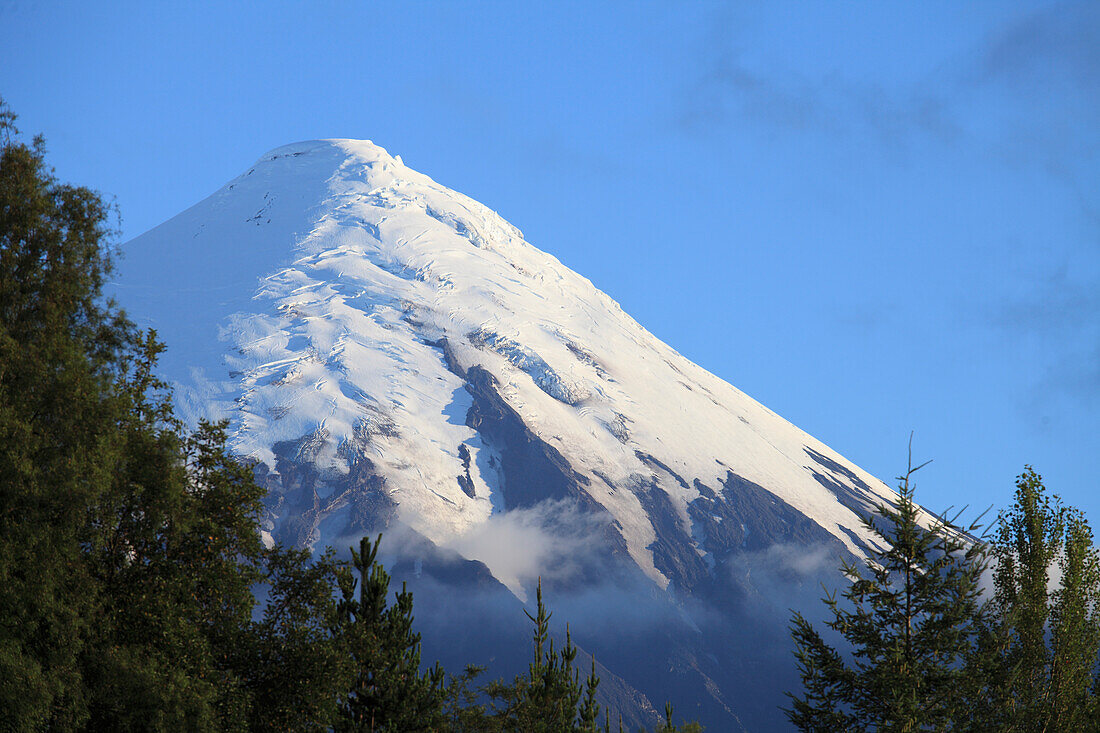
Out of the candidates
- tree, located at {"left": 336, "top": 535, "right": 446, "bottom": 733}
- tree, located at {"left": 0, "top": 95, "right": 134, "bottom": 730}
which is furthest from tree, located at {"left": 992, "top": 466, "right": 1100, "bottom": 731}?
tree, located at {"left": 0, "top": 95, "right": 134, "bottom": 730}

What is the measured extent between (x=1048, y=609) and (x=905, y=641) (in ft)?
47.6

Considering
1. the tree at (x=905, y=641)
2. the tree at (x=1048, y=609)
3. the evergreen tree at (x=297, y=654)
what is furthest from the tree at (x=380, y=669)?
the tree at (x=1048, y=609)

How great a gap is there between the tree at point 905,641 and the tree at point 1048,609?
292 inches

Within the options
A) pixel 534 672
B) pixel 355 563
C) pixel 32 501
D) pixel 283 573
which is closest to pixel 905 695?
pixel 534 672

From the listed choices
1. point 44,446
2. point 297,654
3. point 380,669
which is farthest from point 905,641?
point 44,446

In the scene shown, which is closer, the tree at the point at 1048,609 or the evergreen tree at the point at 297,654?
the evergreen tree at the point at 297,654

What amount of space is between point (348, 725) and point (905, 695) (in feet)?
44.5

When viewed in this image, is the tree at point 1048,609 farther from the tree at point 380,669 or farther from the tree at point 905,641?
the tree at point 380,669

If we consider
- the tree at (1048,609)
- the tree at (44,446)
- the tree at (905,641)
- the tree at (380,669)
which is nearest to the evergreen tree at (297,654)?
the tree at (380,669)

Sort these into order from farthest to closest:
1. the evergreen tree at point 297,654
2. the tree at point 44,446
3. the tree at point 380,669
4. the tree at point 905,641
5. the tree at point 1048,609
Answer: the tree at point 1048,609
the tree at point 380,669
the tree at point 905,641
the evergreen tree at point 297,654
the tree at point 44,446

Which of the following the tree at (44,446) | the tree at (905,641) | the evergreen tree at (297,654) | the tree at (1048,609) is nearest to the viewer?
the tree at (44,446)

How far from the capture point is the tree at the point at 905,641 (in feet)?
84.8

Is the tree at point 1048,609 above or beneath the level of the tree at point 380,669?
above

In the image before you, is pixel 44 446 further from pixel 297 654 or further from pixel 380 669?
pixel 380 669
